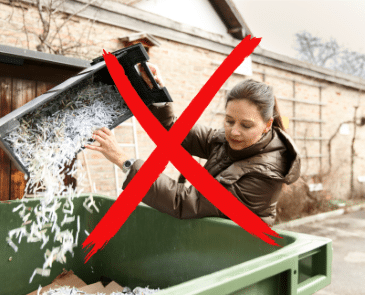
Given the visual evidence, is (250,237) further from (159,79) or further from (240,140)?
(159,79)

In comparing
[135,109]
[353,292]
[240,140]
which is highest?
[135,109]

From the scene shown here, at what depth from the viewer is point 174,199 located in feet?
5.26

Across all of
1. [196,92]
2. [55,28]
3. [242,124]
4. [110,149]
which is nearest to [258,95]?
[242,124]

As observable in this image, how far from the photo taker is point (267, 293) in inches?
38.8

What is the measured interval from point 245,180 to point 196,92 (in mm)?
4255

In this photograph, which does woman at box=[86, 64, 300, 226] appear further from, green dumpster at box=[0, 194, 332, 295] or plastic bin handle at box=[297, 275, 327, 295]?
plastic bin handle at box=[297, 275, 327, 295]

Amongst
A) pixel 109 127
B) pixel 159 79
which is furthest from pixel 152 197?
pixel 159 79

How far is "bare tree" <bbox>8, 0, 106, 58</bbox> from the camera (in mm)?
3812

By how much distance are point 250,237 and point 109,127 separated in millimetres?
931

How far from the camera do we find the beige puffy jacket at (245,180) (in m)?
1.60

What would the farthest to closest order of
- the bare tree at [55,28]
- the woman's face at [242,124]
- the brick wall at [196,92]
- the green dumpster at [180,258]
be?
the brick wall at [196,92]
the bare tree at [55,28]
the woman's face at [242,124]
the green dumpster at [180,258]

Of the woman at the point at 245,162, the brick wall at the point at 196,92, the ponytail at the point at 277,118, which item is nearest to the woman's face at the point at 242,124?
the woman at the point at 245,162
